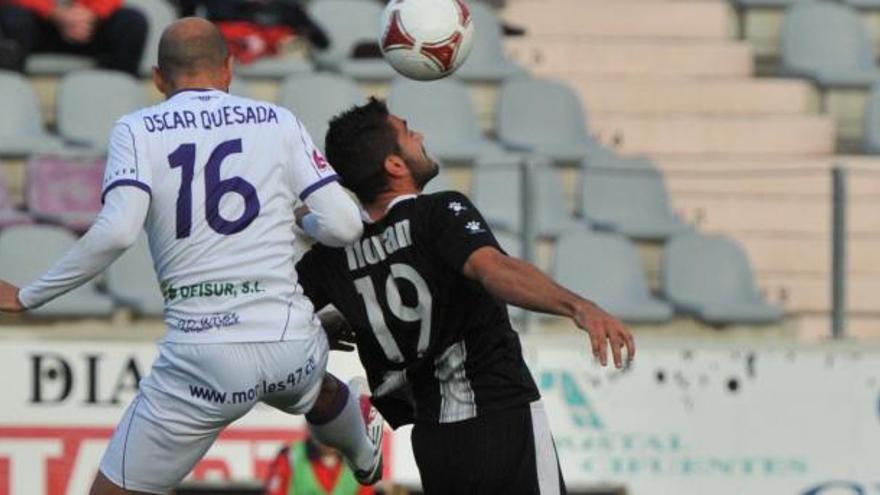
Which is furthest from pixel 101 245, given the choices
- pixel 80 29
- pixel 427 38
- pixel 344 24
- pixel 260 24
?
pixel 344 24

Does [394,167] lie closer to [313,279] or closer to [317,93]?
[313,279]

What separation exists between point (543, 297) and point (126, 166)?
1.28 meters

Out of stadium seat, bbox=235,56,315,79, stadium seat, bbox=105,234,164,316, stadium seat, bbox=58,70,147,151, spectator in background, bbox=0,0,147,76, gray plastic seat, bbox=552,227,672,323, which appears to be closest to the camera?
stadium seat, bbox=105,234,164,316

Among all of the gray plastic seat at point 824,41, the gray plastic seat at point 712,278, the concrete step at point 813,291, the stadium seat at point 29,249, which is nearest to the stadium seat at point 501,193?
the gray plastic seat at point 712,278

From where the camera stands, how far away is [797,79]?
13.8m

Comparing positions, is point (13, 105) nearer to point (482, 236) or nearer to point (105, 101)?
point (105, 101)

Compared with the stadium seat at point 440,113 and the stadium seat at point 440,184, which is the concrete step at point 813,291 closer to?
the stadium seat at point 440,113

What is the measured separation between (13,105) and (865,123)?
196 inches

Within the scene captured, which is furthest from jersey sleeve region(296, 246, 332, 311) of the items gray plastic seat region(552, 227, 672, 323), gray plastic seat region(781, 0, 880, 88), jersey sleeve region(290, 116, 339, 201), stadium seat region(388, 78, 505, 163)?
gray plastic seat region(781, 0, 880, 88)

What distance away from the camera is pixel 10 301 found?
22.2 feet

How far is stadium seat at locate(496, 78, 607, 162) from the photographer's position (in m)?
12.4

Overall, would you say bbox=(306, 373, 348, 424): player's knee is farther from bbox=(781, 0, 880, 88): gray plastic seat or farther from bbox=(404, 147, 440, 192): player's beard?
bbox=(781, 0, 880, 88): gray plastic seat

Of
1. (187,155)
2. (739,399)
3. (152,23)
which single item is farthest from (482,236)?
(152,23)

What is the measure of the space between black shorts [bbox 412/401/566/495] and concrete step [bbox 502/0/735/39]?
7.22 m
